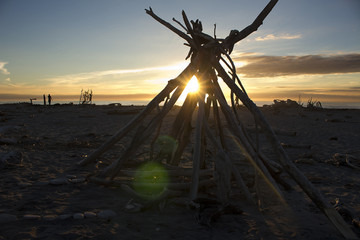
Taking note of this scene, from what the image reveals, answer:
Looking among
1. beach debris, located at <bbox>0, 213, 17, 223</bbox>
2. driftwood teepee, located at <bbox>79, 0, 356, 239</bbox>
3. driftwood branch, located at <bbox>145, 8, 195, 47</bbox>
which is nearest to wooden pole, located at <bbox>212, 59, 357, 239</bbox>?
driftwood teepee, located at <bbox>79, 0, 356, 239</bbox>

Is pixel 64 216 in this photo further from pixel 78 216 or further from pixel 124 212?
pixel 124 212

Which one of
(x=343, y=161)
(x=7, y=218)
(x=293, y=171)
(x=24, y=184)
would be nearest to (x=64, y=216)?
(x=7, y=218)

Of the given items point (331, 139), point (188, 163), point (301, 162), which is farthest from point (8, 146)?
point (331, 139)

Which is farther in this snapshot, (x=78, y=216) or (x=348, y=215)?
(x=348, y=215)

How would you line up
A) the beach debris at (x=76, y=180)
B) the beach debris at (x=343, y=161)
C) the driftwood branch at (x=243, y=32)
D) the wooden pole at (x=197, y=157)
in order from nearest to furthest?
1. the wooden pole at (x=197, y=157)
2. the driftwood branch at (x=243, y=32)
3. the beach debris at (x=76, y=180)
4. the beach debris at (x=343, y=161)

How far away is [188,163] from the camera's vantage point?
691 cm

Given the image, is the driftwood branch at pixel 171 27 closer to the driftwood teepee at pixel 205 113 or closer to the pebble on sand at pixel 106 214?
the driftwood teepee at pixel 205 113

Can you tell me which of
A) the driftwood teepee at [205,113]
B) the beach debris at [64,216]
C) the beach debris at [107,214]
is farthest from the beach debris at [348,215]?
the beach debris at [64,216]

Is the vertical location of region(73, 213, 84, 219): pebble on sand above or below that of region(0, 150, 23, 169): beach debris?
below

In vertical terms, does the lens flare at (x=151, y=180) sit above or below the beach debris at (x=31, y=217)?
above

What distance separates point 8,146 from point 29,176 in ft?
Result: 12.5

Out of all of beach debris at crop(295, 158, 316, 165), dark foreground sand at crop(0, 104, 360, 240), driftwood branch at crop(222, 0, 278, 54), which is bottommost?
dark foreground sand at crop(0, 104, 360, 240)

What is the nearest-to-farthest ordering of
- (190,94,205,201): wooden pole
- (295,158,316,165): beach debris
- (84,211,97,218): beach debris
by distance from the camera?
(84,211,97,218): beach debris < (190,94,205,201): wooden pole < (295,158,316,165): beach debris

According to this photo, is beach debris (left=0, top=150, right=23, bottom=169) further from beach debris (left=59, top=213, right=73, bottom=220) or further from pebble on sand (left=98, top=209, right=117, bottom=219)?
pebble on sand (left=98, top=209, right=117, bottom=219)
